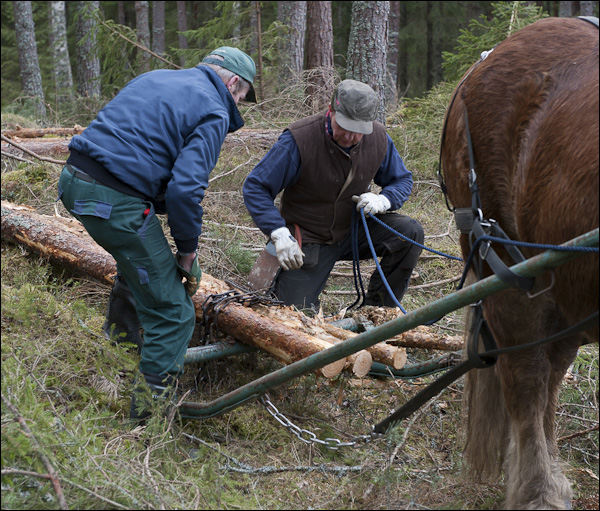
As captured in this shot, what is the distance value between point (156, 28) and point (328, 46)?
38.4 ft

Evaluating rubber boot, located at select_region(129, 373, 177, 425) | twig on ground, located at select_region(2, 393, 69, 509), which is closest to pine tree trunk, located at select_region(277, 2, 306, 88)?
rubber boot, located at select_region(129, 373, 177, 425)

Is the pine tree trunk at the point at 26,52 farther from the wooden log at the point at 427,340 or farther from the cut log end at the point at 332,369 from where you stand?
the cut log end at the point at 332,369

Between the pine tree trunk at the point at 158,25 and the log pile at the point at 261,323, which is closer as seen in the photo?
the log pile at the point at 261,323

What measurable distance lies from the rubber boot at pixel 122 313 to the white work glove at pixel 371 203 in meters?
1.74

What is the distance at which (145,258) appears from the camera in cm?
307

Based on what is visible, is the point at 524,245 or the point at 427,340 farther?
the point at 427,340

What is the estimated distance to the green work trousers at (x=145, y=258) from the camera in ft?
9.89

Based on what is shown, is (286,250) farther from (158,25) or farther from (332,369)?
(158,25)

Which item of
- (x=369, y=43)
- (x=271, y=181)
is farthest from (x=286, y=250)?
(x=369, y=43)

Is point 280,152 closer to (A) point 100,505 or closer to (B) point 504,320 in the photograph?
(B) point 504,320

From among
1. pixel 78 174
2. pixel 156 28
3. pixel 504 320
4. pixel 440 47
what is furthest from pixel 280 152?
pixel 440 47

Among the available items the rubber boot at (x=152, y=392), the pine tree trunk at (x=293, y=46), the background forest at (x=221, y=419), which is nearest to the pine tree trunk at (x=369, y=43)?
the pine tree trunk at (x=293, y=46)

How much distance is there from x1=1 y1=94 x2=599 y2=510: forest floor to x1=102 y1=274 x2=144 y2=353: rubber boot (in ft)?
0.33

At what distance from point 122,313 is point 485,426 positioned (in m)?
2.29
